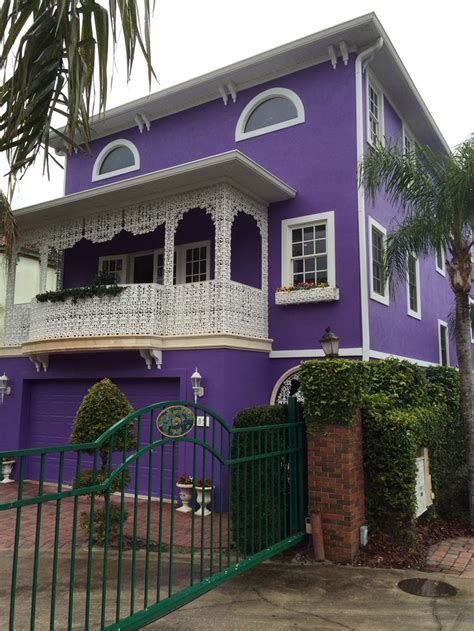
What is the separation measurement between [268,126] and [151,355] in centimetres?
577

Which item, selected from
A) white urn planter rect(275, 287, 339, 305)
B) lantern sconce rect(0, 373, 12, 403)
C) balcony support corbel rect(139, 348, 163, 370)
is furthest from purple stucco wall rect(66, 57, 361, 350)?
lantern sconce rect(0, 373, 12, 403)

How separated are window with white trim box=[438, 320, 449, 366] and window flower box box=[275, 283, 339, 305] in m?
6.94

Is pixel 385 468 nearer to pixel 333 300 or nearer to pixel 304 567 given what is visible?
pixel 304 567

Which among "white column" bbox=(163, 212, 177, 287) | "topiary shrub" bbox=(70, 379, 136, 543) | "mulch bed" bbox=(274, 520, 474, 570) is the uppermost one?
"white column" bbox=(163, 212, 177, 287)

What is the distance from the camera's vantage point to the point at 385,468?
6348 millimetres

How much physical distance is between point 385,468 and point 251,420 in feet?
5.66

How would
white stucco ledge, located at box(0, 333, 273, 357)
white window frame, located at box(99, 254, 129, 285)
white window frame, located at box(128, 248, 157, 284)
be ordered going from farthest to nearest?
white window frame, located at box(99, 254, 129, 285) < white window frame, located at box(128, 248, 157, 284) < white stucco ledge, located at box(0, 333, 273, 357)

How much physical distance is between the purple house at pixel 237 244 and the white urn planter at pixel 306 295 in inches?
1.2

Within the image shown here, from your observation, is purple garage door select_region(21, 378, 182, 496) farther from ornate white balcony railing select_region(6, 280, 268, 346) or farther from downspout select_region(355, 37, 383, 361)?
downspout select_region(355, 37, 383, 361)

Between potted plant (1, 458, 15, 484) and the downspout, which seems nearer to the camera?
the downspout

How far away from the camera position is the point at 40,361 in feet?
37.7

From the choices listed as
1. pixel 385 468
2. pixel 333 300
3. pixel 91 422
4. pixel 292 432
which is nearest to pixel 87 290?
pixel 91 422

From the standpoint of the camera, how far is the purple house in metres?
9.80

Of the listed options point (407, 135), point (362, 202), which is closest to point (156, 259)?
point (362, 202)
